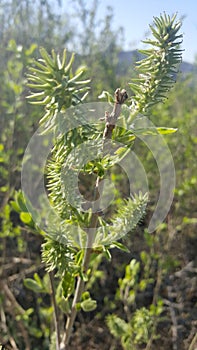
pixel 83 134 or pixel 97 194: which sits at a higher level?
pixel 83 134

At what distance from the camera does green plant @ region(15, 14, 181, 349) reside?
502 mm

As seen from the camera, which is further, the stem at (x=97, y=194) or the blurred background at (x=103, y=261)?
the blurred background at (x=103, y=261)

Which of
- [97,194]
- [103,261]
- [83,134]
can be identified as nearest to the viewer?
[83,134]

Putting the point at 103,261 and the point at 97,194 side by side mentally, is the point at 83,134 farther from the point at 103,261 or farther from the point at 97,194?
the point at 103,261

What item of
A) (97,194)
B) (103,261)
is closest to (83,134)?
(97,194)

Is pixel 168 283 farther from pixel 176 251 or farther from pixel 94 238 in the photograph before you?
pixel 94 238

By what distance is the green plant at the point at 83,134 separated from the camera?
0.50 m

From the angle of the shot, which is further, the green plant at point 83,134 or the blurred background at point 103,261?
the blurred background at point 103,261

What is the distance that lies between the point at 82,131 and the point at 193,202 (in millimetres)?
2634

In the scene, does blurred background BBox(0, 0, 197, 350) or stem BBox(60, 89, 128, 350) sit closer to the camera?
stem BBox(60, 89, 128, 350)

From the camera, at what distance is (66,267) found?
68cm

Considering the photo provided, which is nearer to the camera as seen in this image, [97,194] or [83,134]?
[83,134]

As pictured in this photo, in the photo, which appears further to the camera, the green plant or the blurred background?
the blurred background

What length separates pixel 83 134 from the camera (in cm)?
54
